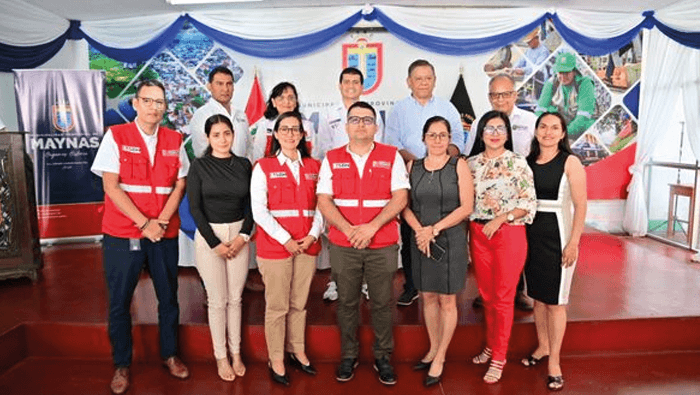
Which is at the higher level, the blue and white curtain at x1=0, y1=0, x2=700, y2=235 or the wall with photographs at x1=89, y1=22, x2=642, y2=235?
the blue and white curtain at x1=0, y1=0, x2=700, y2=235

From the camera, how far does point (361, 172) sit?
7.36ft

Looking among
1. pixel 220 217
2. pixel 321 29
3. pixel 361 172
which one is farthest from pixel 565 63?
pixel 220 217

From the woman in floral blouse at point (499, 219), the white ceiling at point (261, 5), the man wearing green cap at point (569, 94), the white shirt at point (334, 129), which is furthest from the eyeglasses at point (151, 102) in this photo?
the man wearing green cap at point (569, 94)

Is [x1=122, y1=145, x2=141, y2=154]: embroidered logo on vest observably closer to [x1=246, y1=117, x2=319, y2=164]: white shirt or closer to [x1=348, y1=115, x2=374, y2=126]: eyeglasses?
[x1=246, y1=117, x2=319, y2=164]: white shirt

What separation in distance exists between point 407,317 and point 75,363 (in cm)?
200

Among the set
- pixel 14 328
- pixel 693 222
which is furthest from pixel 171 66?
pixel 693 222

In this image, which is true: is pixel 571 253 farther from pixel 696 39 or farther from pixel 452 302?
pixel 696 39

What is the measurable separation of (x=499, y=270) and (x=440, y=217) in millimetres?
417

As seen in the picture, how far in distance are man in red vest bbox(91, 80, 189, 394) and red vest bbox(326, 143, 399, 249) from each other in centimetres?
84

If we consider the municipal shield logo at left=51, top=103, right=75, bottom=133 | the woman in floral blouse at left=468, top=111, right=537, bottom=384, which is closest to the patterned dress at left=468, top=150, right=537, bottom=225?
the woman in floral blouse at left=468, top=111, right=537, bottom=384

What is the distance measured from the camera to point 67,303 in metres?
3.06

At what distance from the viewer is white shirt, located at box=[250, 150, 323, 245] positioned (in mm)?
Answer: 2227

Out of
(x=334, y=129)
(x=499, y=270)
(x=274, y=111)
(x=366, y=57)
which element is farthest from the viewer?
(x=366, y=57)

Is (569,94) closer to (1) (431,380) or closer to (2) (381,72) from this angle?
(2) (381,72)
